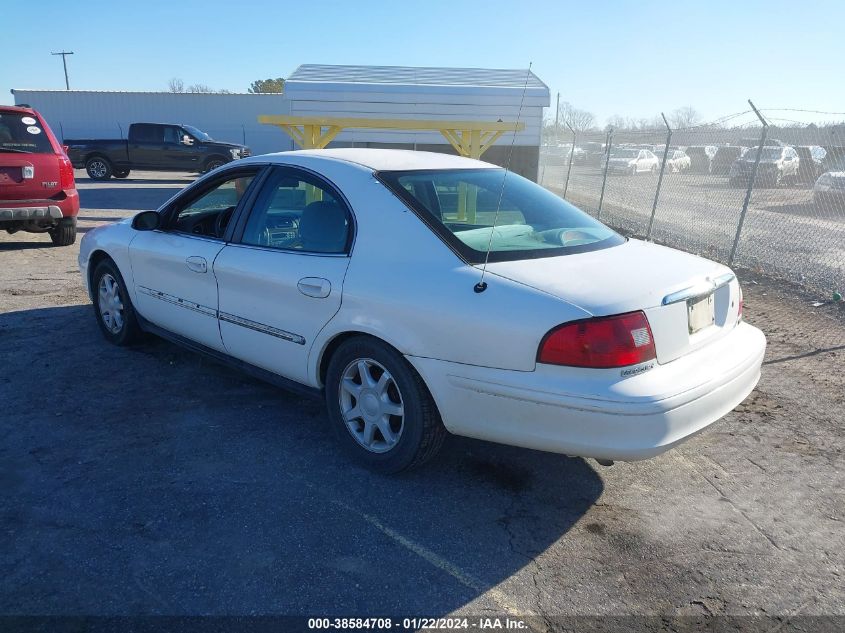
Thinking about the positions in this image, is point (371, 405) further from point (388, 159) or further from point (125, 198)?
point (125, 198)

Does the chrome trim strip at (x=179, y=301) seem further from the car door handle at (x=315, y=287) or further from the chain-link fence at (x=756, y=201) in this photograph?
the chain-link fence at (x=756, y=201)

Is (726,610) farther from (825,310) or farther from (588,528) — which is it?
(825,310)

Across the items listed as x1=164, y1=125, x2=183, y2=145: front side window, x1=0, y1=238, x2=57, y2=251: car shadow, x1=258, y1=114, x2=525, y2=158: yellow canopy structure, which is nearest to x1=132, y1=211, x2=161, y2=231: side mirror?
x1=0, y1=238, x2=57, y2=251: car shadow

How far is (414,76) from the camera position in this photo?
17688 millimetres

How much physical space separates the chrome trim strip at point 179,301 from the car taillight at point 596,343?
2.30 metres

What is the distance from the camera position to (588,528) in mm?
3113

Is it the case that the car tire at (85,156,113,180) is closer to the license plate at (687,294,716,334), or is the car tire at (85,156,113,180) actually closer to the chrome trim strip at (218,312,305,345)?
the chrome trim strip at (218,312,305,345)

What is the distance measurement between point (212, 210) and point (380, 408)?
2327mm

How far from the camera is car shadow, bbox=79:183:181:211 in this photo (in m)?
15.7

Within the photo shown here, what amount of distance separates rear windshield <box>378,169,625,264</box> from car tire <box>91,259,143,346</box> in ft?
8.54

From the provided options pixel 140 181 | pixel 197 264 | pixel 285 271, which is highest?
pixel 285 271

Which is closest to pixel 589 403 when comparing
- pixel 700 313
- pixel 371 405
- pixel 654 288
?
pixel 654 288

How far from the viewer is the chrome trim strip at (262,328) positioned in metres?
3.72

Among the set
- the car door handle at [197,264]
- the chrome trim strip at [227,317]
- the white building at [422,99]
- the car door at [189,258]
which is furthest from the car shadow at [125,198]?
the car door handle at [197,264]
